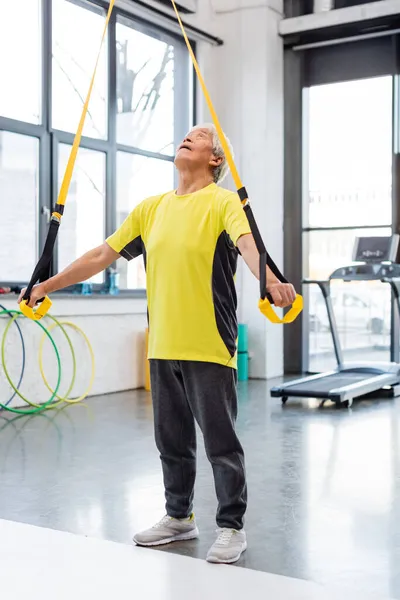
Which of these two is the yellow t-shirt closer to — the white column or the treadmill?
the treadmill

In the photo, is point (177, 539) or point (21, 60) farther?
point (21, 60)

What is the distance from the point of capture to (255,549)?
287 centimetres

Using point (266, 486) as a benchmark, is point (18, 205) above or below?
above

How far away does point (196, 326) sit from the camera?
108 inches

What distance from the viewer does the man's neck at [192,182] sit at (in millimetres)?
2869

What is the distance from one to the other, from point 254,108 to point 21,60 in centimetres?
277

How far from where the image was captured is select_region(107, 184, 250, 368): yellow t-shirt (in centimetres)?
274

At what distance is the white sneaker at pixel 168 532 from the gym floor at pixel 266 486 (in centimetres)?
5

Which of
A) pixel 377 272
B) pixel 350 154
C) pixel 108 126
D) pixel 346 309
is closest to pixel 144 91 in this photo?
pixel 108 126

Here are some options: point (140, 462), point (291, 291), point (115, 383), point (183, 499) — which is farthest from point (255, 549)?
point (115, 383)

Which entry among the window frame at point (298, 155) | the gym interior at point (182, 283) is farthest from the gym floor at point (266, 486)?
the window frame at point (298, 155)

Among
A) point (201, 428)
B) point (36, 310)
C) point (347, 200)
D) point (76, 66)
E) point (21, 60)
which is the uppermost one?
point (76, 66)

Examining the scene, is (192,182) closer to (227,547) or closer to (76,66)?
(227,547)

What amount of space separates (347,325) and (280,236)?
1258mm
